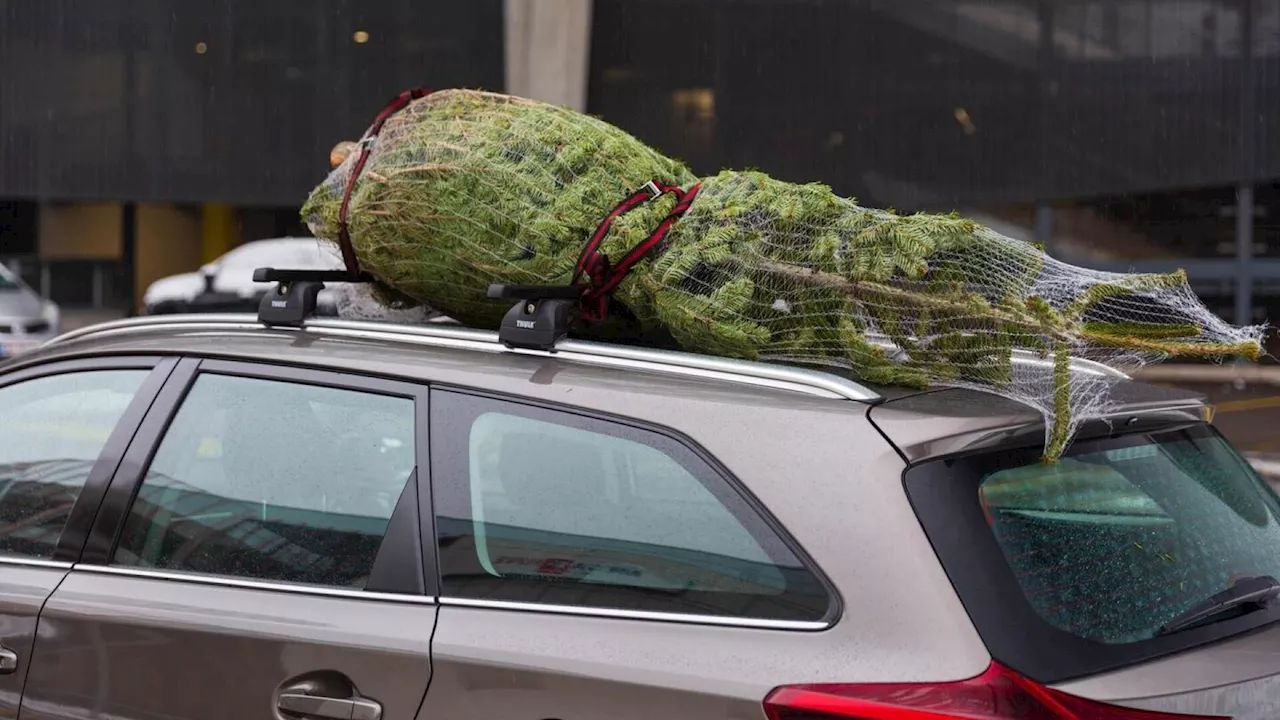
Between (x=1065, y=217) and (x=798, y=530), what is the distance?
1587 cm

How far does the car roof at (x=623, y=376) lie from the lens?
2.28 m

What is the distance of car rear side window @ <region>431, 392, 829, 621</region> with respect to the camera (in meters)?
2.22

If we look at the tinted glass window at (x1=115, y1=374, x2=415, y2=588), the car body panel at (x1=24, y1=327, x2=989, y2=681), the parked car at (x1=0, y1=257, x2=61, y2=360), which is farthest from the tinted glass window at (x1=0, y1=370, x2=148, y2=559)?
the parked car at (x1=0, y1=257, x2=61, y2=360)

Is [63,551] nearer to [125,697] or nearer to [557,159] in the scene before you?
[125,697]

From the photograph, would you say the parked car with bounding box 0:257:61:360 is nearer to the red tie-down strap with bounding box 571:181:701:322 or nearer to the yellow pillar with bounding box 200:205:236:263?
the yellow pillar with bounding box 200:205:236:263

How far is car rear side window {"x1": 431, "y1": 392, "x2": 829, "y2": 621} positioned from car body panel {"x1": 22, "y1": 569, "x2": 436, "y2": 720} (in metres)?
0.17

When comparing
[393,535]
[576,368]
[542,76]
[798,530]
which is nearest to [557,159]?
[576,368]

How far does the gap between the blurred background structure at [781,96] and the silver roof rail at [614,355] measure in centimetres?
1248

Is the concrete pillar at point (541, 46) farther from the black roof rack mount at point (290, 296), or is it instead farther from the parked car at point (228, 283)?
the black roof rack mount at point (290, 296)

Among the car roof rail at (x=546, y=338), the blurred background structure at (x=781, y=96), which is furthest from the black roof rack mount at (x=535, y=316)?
the blurred background structure at (x=781, y=96)

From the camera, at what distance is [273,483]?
2830 mm

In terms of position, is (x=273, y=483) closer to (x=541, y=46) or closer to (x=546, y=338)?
(x=546, y=338)

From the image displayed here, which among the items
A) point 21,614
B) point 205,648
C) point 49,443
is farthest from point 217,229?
point 205,648

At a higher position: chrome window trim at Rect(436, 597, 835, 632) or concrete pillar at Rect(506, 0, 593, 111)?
concrete pillar at Rect(506, 0, 593, 111)
